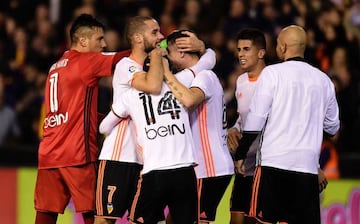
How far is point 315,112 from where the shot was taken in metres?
9.48

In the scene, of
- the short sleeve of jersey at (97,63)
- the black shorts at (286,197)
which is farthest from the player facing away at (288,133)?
the short sleeve of jersey at (97,63)

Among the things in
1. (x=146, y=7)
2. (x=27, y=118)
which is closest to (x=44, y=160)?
(x=27, y=118)

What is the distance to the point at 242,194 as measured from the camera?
1045cm

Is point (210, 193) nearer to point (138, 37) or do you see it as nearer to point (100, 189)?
point (100, 189)

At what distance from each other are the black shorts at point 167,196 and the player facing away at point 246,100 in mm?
1419

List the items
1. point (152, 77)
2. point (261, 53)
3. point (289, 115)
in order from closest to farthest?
1. point (152, 77)
2. point (289, 115)
3. point (261, 53)

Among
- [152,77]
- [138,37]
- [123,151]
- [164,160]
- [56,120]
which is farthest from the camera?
[56,120]

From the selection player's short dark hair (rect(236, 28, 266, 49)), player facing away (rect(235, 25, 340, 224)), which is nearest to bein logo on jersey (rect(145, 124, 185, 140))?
player facing away (rect(235, 25, 340, 224))

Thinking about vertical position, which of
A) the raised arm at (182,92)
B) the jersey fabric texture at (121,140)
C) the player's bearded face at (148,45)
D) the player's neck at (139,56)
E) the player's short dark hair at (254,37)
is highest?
the player's short dark hair at (254,37)

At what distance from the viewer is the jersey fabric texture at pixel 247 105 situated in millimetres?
10297

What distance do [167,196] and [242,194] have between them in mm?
1637

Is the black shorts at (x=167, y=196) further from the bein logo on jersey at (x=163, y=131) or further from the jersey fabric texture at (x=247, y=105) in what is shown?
the jersey fabric texture at (x=247, y=105)

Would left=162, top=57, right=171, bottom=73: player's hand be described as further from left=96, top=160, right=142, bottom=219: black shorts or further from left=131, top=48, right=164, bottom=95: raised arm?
left=96, top=160, right=142, bottom=219: black shorts

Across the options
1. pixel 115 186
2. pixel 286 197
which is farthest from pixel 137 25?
pixel 286 197
